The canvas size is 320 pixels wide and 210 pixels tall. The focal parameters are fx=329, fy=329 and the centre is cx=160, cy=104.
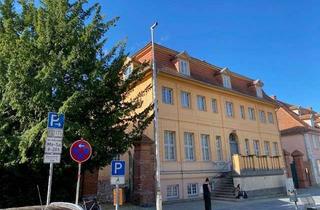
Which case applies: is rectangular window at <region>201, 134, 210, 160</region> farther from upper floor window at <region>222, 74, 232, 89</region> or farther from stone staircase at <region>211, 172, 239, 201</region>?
upper floor window at <region>222, 74, 232, 89</region>

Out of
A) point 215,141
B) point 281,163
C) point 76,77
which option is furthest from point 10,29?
point 281,163

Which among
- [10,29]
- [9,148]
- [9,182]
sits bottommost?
[9,182]

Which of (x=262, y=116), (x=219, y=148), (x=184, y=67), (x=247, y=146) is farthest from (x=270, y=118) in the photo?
(x=184, y=67)

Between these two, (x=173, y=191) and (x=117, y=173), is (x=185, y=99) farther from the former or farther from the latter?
(x=117, y=173)

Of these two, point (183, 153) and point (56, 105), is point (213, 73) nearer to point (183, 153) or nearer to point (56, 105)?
point (183, 153)

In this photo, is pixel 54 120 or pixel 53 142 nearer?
pixel 53 142

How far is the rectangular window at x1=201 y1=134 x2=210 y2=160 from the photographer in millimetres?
24234

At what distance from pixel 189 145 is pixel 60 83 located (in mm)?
12715

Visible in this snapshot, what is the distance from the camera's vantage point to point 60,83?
42.3ft

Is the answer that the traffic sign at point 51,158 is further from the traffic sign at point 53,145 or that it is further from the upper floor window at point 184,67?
the upper floor window at point 184,67

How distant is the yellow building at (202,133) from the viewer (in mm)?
21938

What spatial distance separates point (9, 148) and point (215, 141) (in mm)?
16133

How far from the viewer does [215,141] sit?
25219mm

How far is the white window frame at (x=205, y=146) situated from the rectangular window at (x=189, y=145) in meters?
1.03
